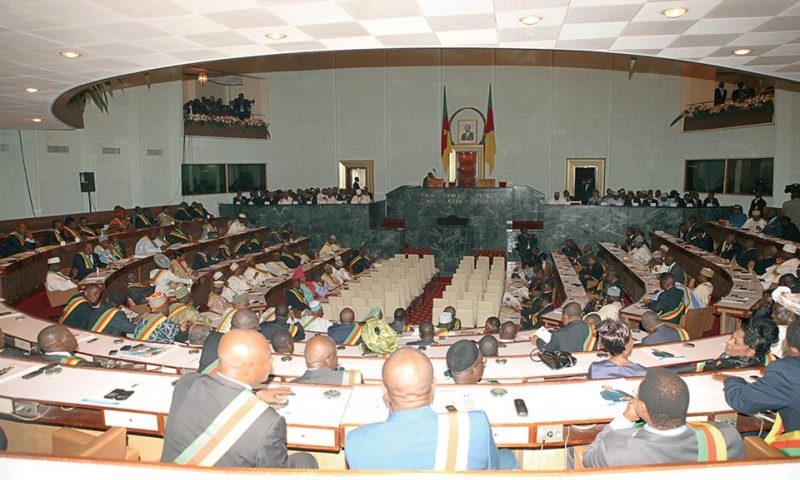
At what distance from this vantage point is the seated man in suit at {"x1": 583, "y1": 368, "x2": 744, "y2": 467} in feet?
7.34

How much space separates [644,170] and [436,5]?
15.5 metres

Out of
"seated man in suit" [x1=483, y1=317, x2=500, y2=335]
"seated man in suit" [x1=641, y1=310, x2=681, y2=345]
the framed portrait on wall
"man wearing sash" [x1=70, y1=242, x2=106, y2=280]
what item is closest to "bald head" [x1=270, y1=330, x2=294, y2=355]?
"seated man in suit" [x1=483, y1=317, x2=500, y2=335]

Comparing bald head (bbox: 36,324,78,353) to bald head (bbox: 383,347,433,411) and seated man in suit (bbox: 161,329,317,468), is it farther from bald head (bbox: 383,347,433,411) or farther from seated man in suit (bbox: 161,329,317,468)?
bald head (bbox: 383,347,433,411)

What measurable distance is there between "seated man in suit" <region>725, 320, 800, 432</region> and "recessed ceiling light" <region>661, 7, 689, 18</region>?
2.34 metres

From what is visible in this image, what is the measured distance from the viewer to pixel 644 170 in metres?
17.5

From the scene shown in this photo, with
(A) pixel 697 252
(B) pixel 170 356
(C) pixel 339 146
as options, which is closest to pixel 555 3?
(B) pixel 170 356

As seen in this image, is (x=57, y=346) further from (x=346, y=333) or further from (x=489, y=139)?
(x=489, y=139)

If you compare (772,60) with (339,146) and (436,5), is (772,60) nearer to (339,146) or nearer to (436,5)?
(436,5)

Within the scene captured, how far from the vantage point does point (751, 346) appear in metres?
3.85

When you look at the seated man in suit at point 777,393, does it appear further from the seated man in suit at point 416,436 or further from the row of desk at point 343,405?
the seated man in suit at point 416,436

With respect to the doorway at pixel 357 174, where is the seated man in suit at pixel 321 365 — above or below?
below

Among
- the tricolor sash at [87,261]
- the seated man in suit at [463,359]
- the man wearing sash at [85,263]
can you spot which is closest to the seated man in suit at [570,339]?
the seated man in suit at [463,359]

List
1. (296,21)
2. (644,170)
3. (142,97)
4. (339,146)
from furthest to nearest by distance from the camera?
(339,146) → (644,170) → (142,97) → (296,21)

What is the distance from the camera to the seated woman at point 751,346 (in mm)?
3807
